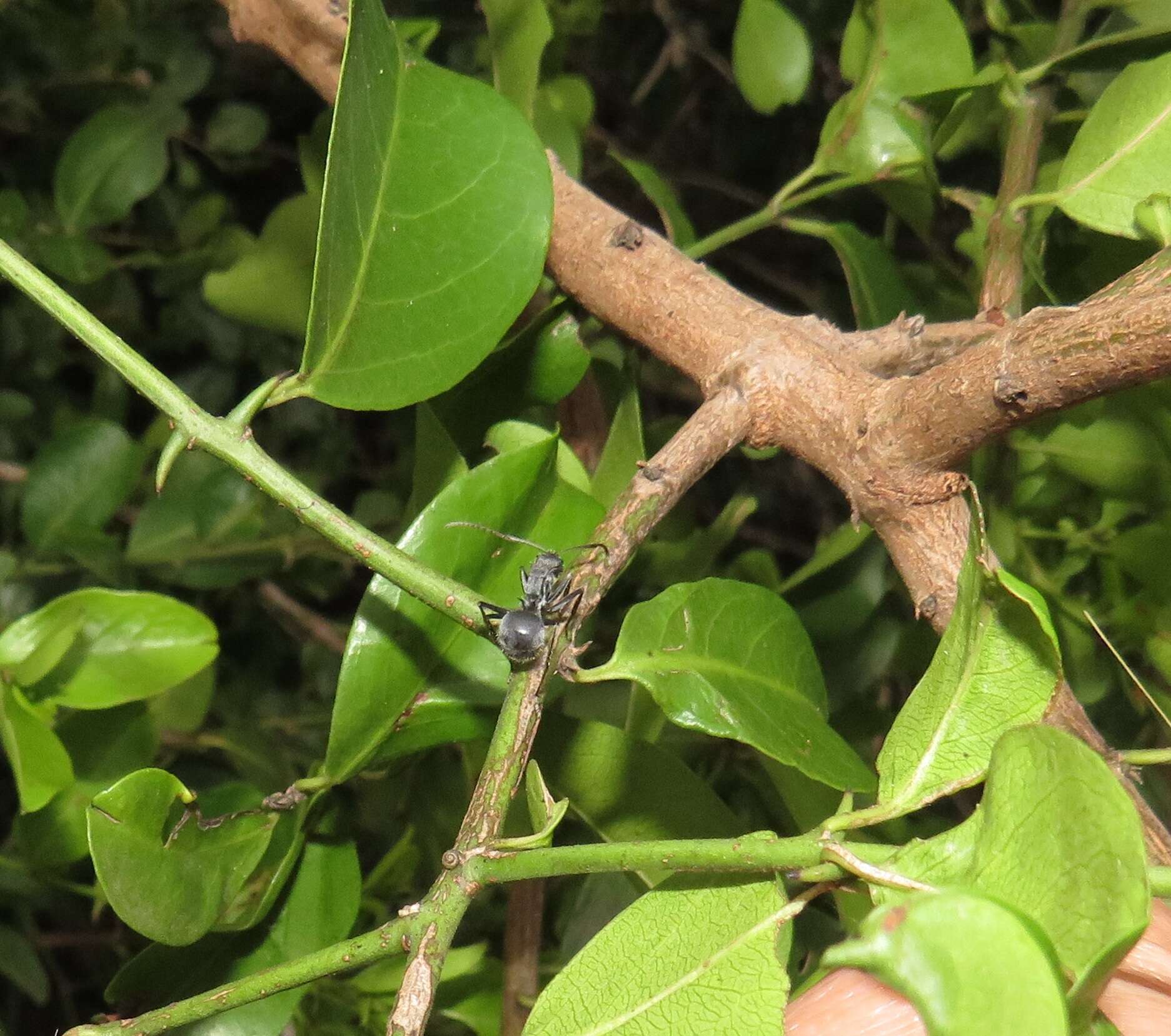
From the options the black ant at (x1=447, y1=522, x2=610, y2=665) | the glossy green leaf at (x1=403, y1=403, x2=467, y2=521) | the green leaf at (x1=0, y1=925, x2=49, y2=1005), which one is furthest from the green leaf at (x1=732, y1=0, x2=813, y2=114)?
the green leaf at (x1=0, y1=925, x2=49, y2=1005)

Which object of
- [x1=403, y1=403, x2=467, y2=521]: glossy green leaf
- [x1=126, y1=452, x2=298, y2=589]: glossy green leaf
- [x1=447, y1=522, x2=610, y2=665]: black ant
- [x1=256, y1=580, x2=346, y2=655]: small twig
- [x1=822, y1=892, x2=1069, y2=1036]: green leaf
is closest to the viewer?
[x1=822, y1=892, x2=1069, y2=1036]: green leaf

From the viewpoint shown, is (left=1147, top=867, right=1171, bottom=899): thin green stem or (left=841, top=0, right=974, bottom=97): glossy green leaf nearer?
(left=1147, top=867, right=1171, bottom=899): thin green stem

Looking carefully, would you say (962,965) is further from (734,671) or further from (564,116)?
(564,116)

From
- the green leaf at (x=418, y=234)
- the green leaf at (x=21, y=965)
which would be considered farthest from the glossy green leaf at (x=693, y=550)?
the green leaf at (x=21, y=965)

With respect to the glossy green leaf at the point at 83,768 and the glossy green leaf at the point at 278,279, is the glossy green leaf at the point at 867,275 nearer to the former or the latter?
the glossy green leaf at the point at 278,279

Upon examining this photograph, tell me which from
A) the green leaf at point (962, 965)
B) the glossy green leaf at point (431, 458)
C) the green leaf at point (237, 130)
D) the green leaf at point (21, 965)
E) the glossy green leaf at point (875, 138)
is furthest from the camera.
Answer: the green leaf at point (237, 130)

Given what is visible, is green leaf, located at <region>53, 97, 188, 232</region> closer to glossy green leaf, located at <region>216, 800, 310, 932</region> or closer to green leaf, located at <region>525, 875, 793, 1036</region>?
glossy green leaf, located at <region>216, 800, 310, 932</region>

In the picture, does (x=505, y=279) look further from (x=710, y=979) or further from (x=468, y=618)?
(x=710, y=979)
